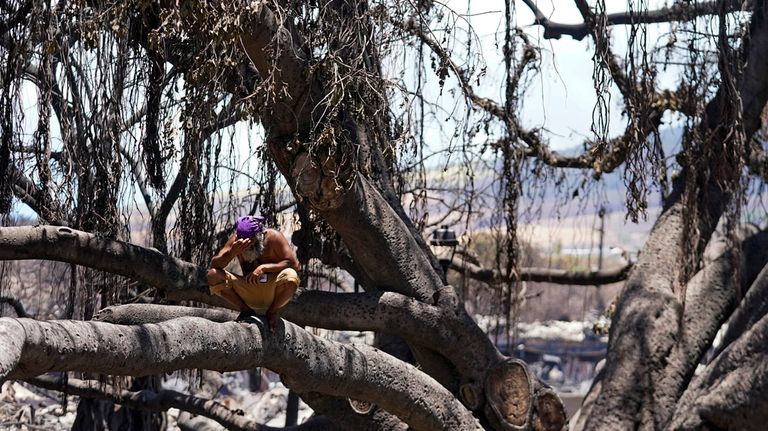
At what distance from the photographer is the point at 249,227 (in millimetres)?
4383

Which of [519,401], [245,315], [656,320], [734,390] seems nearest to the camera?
[245,315]

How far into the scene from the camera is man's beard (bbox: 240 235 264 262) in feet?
14.4

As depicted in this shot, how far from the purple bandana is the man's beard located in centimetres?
2

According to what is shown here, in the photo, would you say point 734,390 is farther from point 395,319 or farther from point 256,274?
point 256,274

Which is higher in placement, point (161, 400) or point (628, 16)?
point (628, 16)

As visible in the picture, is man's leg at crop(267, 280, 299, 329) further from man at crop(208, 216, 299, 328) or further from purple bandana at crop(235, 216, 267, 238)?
purple bandana at crop(235, 216, 267, 238)

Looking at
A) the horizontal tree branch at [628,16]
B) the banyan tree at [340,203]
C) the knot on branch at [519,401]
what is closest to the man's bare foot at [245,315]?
the banyan tree at [340,203]

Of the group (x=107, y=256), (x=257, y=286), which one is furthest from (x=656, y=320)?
(x=107, y=256)

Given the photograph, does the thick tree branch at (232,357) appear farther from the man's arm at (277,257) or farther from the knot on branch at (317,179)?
the knot on branch at (317,179)

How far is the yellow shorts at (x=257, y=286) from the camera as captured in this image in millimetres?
4402

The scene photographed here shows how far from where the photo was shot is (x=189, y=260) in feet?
19.2

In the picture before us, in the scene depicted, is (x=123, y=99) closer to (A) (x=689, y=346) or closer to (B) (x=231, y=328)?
(B) (x=231, y=328)

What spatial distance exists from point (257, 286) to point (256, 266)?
0.09 m

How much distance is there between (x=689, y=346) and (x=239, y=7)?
3.52 meters
